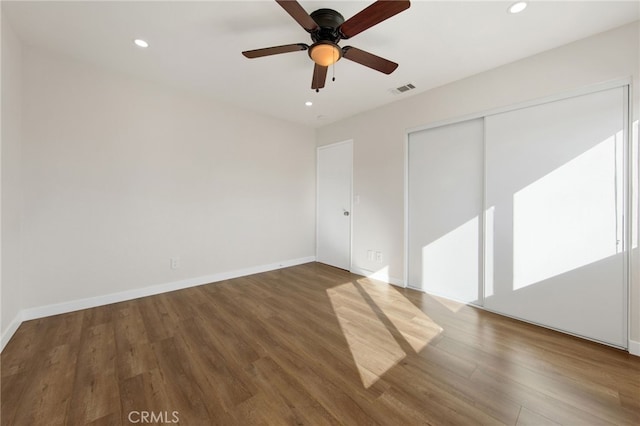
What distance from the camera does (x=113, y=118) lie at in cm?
277

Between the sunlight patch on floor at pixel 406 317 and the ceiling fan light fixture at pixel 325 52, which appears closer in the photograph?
the ceiling fan light fixture at pixel 325 52

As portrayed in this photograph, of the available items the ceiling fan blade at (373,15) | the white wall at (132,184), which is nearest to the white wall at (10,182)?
the white wall at (132,184)

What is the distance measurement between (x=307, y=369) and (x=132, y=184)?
2.86 metres

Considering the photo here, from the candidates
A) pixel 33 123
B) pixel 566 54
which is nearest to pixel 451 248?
pixel 566 54

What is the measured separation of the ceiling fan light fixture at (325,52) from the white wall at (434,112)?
1.76 metres

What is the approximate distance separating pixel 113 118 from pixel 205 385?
299 cm

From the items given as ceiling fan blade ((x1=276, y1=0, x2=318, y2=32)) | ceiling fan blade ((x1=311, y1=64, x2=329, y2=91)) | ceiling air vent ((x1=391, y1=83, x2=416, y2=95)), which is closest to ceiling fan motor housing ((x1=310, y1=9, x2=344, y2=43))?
ceiling fan blade ((x1=276, y1=0, x2=318, y2=32))

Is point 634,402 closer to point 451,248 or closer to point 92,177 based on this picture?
point 451,248

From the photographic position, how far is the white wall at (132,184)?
2.42m

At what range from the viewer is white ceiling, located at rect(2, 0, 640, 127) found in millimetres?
1830

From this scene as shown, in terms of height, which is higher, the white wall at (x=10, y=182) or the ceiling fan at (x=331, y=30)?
the ceiling fan at (x=331, y=30)

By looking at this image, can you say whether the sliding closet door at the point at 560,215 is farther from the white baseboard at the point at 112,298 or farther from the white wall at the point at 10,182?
the white wall at the point at 10,182

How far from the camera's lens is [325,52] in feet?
6.08

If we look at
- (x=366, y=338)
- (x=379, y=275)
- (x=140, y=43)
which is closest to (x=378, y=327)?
(x=366, y=338)
